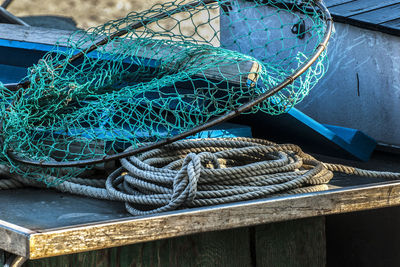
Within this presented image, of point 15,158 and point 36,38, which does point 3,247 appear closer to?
point 15,158

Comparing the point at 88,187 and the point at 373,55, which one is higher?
the point at 373,55

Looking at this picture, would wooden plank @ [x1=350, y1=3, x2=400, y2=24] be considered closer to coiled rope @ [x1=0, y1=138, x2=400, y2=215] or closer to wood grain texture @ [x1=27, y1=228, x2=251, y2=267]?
coiled rope @ [x1=0, y1=138, x2=400, y2=215]

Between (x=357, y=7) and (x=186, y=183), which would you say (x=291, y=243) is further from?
(x=357, y=7)

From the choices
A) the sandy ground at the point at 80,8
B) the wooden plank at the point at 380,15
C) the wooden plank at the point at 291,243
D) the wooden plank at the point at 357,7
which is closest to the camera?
the wooden plank at the point at 291,243

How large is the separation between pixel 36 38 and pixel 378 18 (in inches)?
81.5

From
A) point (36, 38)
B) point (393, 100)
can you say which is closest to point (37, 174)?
point (36, 38)

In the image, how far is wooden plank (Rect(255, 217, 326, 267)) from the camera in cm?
249

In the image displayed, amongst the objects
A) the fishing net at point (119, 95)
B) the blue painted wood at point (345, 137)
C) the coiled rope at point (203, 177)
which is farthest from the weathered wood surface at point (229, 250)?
the blue painted wood at point (345, 137)

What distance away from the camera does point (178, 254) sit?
91.3 inches

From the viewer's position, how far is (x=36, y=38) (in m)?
3.73

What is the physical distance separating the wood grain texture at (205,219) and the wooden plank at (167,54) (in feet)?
1.90

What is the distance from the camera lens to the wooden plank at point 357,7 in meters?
3.92

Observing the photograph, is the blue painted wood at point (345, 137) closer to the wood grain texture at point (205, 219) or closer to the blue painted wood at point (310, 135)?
the blue painted wood at point (310, 135)

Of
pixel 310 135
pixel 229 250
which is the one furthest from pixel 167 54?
pixel 229 250
